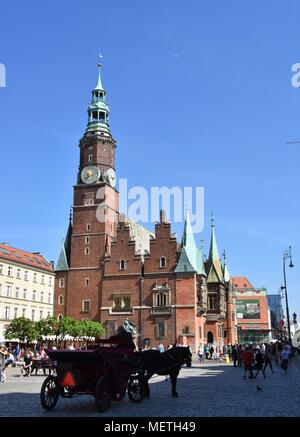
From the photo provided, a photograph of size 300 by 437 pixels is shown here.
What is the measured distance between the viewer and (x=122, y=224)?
6475 cm

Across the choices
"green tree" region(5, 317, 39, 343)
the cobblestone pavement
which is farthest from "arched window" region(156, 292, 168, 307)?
the cobblestone pavement

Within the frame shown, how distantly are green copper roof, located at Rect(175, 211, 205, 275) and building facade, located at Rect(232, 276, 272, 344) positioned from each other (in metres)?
51.3

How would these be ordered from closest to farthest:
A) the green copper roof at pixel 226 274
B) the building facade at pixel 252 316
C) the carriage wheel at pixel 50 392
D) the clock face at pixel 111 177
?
the carriage wheel at pixel 50 392 → the clock face at pixel 111 177 → the green copper roof at pixel 226 274 → the building facade at pixel 252 316

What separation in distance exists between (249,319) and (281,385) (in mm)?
102429

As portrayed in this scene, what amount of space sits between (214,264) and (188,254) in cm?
1372

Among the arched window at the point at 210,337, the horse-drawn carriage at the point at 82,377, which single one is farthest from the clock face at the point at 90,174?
the horse-drawn carriage at the point at 82,377

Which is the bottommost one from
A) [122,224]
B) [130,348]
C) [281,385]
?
[281,385]

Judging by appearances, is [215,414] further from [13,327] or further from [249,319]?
[249,319]

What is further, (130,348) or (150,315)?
(150,315)

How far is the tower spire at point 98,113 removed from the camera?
7006 cm

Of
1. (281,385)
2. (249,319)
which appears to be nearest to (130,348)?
(281,385)

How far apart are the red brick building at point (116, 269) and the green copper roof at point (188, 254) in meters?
0.12

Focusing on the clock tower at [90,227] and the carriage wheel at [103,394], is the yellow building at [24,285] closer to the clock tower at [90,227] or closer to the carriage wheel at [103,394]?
the clock tower at [90,227]

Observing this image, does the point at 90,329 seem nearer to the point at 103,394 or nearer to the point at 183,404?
the point at 183,404
